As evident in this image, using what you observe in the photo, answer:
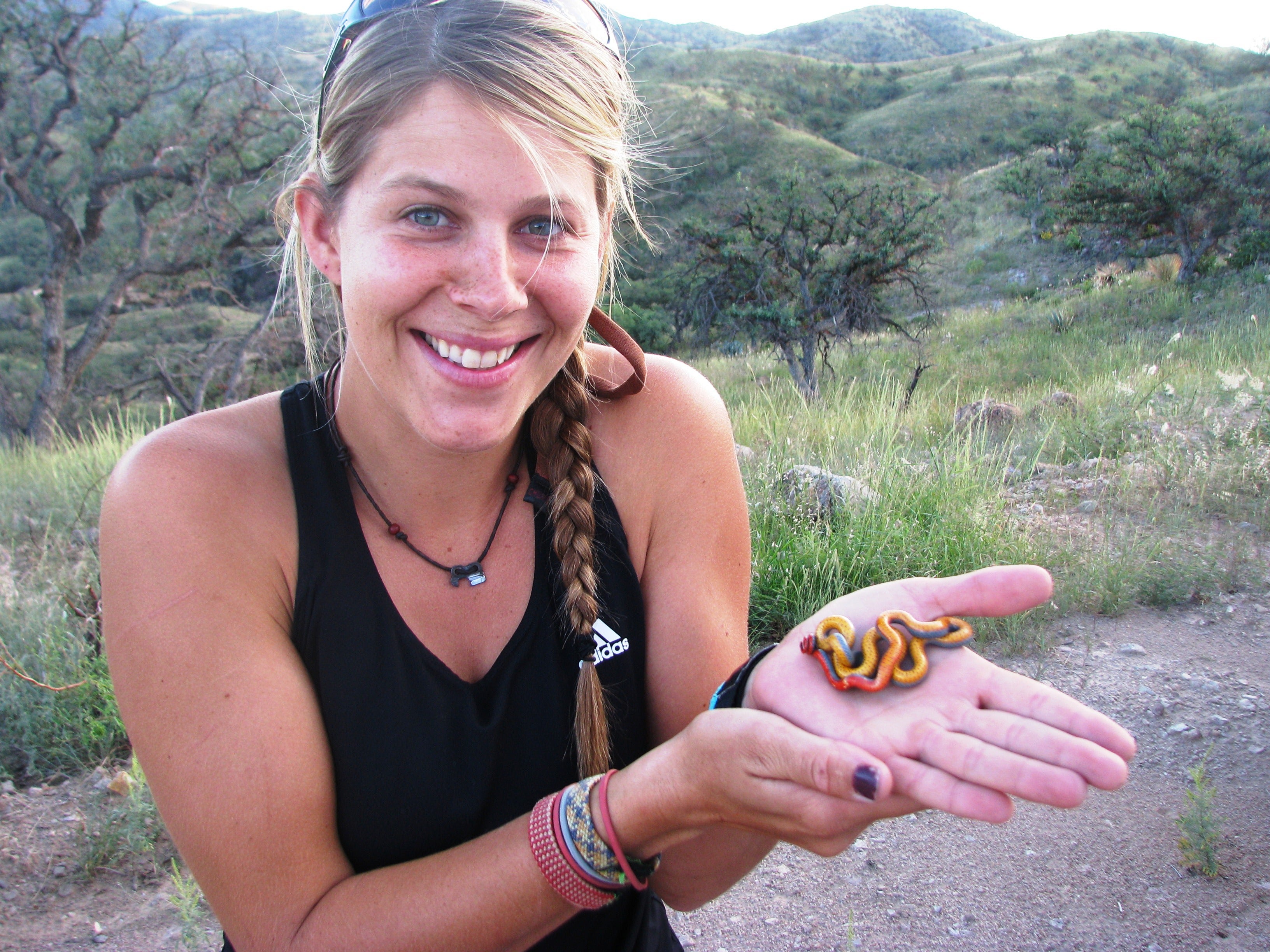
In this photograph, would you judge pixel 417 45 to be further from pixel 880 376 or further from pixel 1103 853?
pixel 880 376

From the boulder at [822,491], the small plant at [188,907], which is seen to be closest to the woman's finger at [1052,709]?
the small plant at [188,907]

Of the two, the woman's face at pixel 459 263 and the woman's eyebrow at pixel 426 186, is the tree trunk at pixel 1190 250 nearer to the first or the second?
the woman's face at pixel 459 263

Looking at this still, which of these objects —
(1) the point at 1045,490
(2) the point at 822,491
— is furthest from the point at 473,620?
(1) the point at 1045,490

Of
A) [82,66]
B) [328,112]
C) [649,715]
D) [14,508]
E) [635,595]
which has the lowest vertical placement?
[14,508]

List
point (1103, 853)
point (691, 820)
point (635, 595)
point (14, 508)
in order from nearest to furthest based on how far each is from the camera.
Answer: point (691, 820) < point (635, 595) < point (1103, 853) < point (14, 508)

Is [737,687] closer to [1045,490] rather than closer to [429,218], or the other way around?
[429,218]

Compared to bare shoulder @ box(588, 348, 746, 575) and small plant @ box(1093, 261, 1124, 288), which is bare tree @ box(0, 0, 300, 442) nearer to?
bare shoulder @ box(588, 348, 746, 575)

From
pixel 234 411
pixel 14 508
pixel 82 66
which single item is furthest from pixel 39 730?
pixel 82 66
